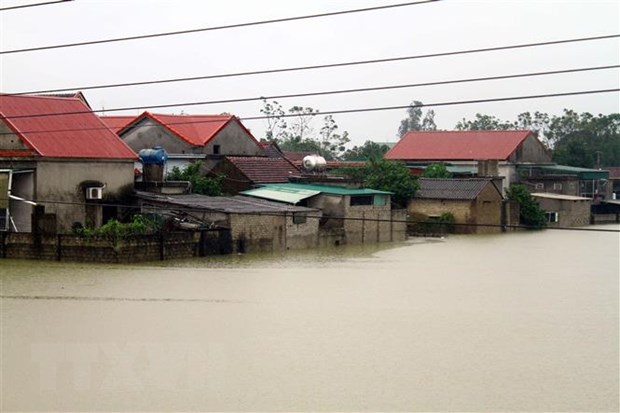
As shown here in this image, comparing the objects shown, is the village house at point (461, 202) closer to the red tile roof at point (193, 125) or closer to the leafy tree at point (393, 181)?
the leafy tree at point (393, 181)

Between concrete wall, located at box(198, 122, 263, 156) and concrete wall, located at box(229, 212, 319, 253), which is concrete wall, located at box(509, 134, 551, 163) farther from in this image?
concrete wall, located at box(229, 212, 319, 253)

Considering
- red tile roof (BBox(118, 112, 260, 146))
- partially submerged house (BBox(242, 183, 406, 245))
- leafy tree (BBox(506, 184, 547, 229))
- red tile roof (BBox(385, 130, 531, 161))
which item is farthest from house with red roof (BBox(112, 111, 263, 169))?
red tile roof (BBox(385, 130, 531, 161))

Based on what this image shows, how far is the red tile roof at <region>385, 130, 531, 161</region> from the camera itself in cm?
3095

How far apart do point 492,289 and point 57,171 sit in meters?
8.57

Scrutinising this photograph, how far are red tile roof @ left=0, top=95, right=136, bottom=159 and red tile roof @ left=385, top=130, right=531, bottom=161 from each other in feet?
50.2

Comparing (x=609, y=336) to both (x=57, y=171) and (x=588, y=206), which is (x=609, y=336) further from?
(x=588, y=206)

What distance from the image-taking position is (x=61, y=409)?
784 centimetres

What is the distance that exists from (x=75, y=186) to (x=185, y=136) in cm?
641

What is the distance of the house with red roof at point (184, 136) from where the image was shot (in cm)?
2349

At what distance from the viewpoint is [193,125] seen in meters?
24.6

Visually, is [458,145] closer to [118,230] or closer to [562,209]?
[562,209]

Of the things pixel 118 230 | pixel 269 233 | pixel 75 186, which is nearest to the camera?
pixel 118 230

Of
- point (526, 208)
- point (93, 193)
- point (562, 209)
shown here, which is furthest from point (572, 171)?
point (93, 193)

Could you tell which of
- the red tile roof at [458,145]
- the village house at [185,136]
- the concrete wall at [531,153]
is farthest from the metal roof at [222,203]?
the concrete wall at [531,153]
